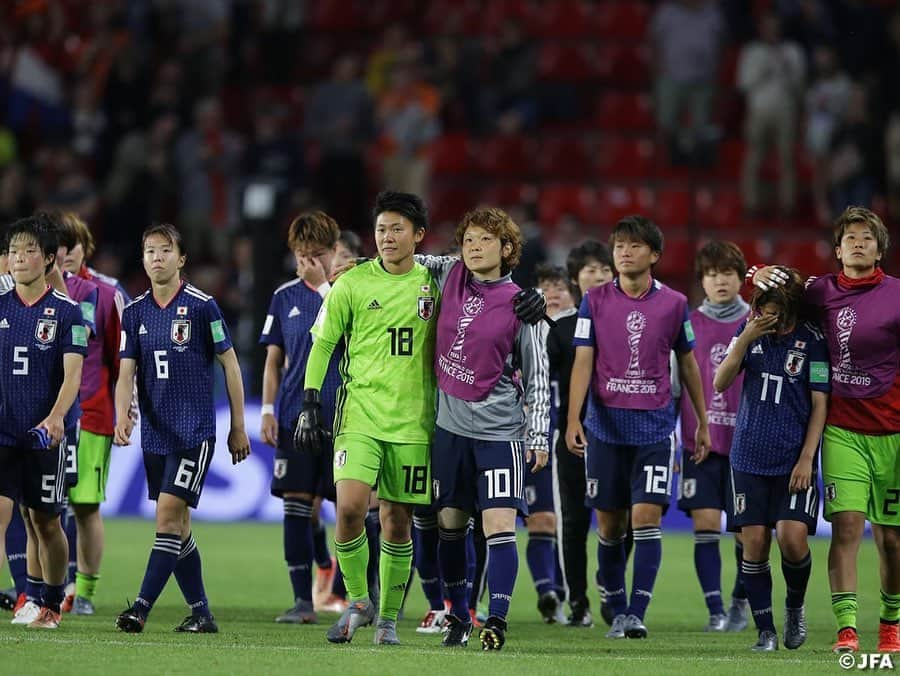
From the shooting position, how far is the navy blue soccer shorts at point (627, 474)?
31.0 feet

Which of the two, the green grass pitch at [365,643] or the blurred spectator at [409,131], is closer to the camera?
the green grass pitch at [365,643]

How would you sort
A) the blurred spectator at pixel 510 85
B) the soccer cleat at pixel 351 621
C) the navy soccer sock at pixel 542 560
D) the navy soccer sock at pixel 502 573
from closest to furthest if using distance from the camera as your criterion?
1. the navy soccer sock at pixel 502 573
2. the soccer cleat at pixel 351 621
3. the navy soccer sock at pixel 542 560
4. the blurred spectator at pixel 510 85

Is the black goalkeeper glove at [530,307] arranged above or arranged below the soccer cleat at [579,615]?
above

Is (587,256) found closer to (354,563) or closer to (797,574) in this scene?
(797,574)

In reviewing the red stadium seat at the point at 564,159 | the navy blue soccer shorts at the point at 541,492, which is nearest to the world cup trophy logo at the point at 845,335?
the navy blue soccer shorts at the point at 541,492

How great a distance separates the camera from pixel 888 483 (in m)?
8.55

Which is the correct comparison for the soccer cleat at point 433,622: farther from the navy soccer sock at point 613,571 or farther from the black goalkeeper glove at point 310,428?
the black goalkeeper glove at point 310,428

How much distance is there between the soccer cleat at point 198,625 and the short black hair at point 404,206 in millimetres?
2466

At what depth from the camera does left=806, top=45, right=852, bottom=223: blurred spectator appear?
2039cm

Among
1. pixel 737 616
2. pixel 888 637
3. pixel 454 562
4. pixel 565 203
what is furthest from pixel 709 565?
pixel 565 203

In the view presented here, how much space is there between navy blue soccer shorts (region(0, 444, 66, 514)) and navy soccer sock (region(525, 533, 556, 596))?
3.23 metres

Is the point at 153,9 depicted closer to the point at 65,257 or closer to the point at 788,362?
the point at 65,257

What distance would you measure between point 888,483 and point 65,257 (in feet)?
17.1

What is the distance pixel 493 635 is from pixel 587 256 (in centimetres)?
348
